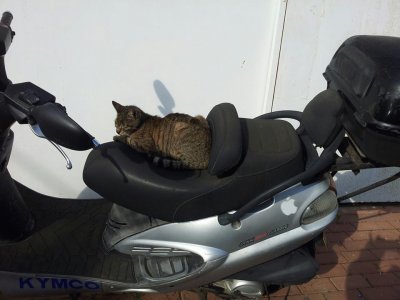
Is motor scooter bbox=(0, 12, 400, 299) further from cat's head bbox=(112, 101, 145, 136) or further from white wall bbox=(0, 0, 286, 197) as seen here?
white wall bbox=(0, 0, 286, 197)

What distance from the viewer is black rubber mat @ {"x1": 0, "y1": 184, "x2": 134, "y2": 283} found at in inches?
71.1

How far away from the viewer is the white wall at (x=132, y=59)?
9.18 feet

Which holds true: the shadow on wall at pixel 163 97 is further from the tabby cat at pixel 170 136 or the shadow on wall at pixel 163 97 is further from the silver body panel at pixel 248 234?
the silver body panel at pixel 248 234

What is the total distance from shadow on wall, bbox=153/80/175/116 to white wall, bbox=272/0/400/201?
35.5 inches

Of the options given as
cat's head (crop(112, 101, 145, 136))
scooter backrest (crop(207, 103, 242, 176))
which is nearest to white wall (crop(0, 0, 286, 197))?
cat's head (crop(112, 101, 145, 136))

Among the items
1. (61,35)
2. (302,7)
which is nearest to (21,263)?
(61,35)

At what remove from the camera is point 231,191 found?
1.51 meters

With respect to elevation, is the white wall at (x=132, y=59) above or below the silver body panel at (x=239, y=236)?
above

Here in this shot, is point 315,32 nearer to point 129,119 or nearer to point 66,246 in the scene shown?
point 129,119

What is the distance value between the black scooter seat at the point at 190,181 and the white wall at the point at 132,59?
1.53 m

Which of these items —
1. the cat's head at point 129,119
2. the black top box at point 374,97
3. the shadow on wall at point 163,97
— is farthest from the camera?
the shadow on wall at point 163,97

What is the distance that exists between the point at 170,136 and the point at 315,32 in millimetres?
1748

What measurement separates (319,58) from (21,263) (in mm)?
2641

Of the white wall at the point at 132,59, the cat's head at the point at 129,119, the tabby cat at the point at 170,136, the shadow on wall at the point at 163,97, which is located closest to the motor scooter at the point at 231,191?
the tabby cat at the point at 170,136
